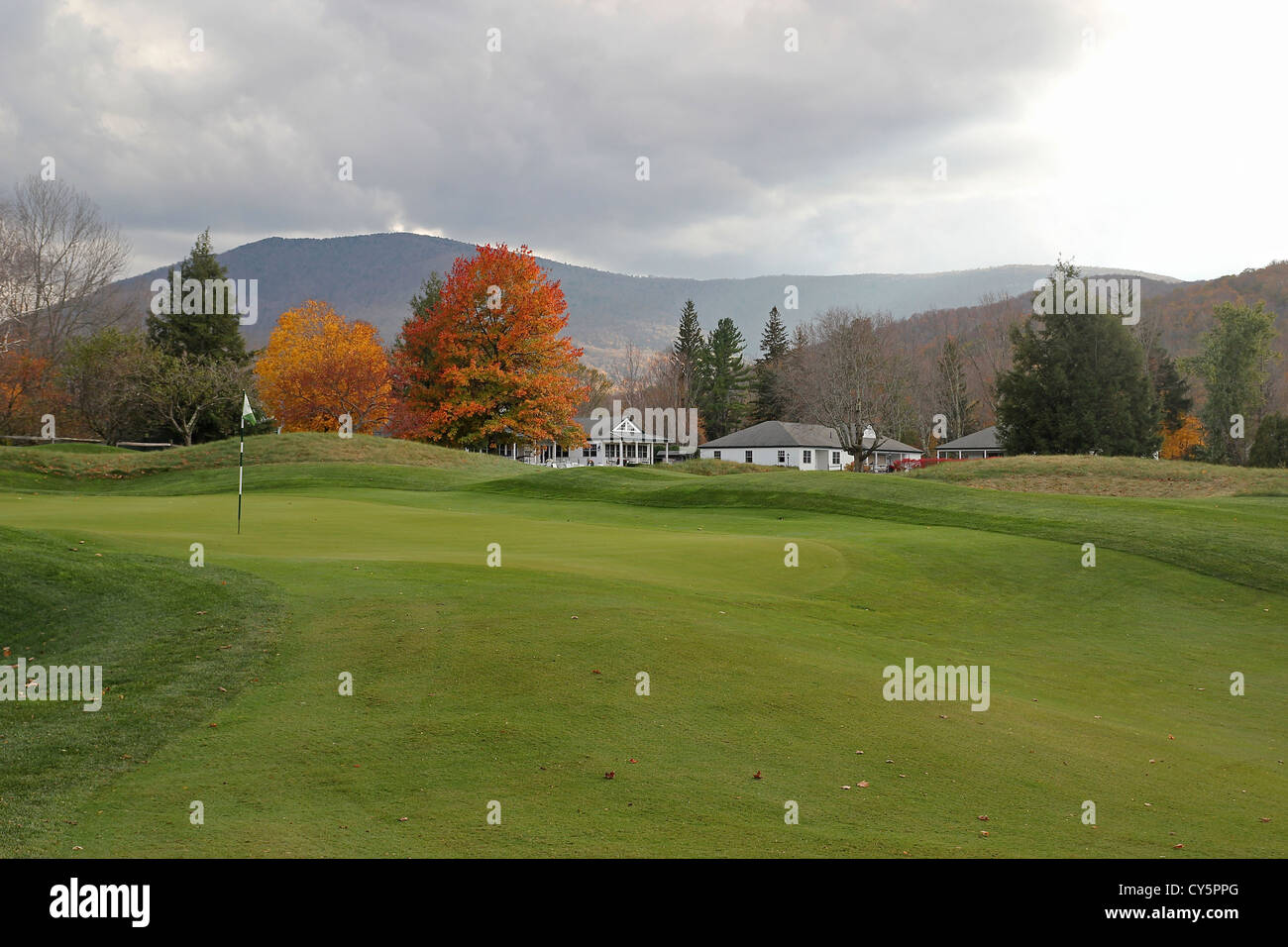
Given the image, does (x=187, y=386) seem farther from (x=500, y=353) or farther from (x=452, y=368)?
(x=500, y=353)

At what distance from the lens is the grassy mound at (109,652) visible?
6.37 m

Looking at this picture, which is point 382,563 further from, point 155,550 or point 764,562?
point 764,562

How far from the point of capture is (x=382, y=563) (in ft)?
45.4

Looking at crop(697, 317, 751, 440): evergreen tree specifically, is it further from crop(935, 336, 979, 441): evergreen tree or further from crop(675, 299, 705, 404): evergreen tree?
crop(935, 336, 979, 441): evergreen tree

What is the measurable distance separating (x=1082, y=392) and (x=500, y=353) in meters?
36.7

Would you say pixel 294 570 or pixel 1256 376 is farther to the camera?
pixel 1256 376

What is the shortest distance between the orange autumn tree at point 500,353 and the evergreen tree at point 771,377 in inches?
1916

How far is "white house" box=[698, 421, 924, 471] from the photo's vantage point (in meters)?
85.2

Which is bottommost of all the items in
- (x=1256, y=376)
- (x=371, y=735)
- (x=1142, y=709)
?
(x=1142, y=709)

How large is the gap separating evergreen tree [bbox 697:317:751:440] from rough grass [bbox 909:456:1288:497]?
62682mm

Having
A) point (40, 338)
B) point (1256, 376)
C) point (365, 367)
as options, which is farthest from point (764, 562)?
point (40, 338)

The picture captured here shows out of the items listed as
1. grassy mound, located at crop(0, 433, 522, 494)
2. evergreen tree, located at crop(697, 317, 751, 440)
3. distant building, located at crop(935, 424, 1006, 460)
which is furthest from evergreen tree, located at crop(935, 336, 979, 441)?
grassy mound, located at crop(0, 433, 522, 494)

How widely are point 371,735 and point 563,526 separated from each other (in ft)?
48.5

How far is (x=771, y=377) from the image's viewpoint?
103062 mm
